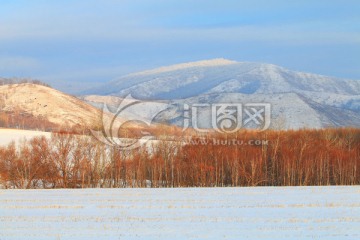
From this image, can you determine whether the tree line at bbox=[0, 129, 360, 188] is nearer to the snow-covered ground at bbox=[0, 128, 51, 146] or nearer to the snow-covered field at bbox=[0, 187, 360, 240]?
the snow-covered field at bbox=[0, 187, 360, 240]

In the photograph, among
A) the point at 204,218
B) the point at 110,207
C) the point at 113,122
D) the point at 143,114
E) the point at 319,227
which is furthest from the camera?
the point at 143,114

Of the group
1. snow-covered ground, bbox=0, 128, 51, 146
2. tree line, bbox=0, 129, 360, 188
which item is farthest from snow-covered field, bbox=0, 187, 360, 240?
snow-covered ground, bbox=0, 128, 51, 146

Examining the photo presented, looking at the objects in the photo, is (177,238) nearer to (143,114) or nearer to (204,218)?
(204,218)

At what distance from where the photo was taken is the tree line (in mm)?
65750

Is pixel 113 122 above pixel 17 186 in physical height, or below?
above

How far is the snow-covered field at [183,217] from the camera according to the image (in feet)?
85.5

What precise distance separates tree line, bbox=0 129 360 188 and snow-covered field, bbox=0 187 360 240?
831 inches

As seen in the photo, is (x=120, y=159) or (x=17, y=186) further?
(x=120, y=159)

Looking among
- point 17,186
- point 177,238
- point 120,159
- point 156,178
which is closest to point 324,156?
point 156,178

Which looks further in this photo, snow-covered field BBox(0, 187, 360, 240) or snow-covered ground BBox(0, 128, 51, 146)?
snow-covered ground BBox(0, 128, 51, 146)

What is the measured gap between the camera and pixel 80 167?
66.8 metres

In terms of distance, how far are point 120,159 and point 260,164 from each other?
1694cm

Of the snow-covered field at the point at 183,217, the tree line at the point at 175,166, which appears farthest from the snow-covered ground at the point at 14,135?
the snow-covered field at the point at 183,217

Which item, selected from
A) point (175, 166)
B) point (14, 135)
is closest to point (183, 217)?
point (175, 166)
